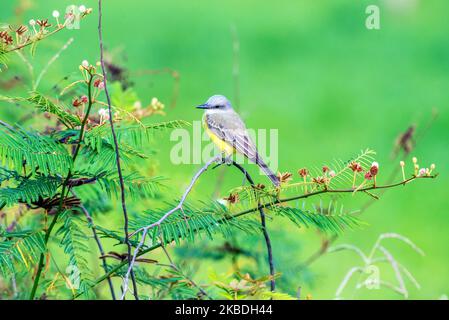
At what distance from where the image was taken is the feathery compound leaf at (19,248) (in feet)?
5.39

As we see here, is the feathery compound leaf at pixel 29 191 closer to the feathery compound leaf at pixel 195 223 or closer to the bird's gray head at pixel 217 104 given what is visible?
the feathery compound leaf at pixel 195 223

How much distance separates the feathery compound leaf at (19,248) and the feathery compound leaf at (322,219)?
505 millimetres

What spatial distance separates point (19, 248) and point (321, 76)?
718 centimetres

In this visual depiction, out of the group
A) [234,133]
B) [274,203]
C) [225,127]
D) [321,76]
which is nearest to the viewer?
[274,203]

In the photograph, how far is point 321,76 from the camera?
8.62 m

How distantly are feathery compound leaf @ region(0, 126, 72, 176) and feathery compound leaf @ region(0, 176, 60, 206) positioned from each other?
0.02 meters

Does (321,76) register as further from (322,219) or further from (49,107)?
(49,107)

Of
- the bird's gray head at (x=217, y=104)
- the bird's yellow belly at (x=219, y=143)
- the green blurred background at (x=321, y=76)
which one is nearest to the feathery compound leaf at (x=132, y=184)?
the bird's yellow belly at (x=219, y=143)

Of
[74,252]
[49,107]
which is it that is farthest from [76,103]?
[74,252]

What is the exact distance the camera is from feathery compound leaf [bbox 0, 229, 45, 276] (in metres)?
1.64

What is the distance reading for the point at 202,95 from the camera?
776 cm

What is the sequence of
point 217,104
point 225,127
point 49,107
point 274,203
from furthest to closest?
point 217,104
point 225,127
point 274,203
point 49,107
